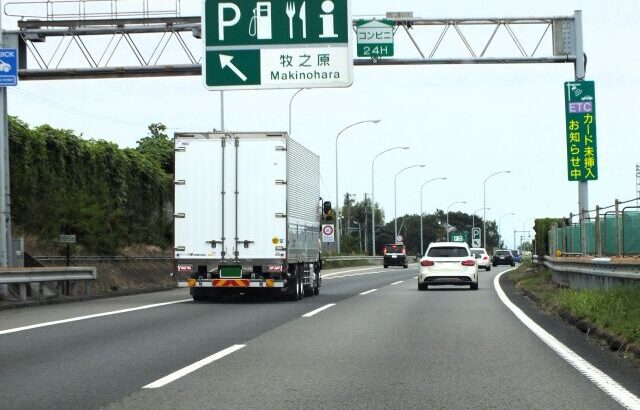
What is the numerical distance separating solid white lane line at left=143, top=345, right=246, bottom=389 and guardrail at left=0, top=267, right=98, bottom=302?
9.83 m

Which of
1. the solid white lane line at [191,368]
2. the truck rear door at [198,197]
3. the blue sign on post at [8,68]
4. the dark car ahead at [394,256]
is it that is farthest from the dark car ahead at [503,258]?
the solid white lane line at [191,368]

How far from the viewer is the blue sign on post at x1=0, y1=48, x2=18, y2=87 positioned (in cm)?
2228

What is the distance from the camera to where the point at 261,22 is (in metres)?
23.2

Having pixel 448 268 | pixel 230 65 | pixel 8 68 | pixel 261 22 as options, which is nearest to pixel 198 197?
pixel 230 65

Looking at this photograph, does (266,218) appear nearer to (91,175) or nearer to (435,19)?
(435,19)

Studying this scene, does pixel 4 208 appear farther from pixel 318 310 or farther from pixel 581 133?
pixel 581 133

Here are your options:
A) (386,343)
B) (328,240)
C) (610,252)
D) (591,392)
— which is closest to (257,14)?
(610,252)

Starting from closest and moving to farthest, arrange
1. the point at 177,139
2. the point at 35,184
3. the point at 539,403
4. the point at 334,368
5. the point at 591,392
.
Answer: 1. the point at 539,403
2. the point at 591,392
3. the point at 334,368
4. the point at 177,139
5. the point at 35,184

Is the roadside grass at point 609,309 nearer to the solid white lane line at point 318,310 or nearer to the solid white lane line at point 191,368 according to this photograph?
the solid white lane line at point 318,310

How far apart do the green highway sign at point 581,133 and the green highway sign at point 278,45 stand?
785 cm

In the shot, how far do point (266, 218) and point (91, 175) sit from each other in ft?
52.7

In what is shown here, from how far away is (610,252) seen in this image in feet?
70.1

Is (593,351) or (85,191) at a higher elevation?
(85,191)

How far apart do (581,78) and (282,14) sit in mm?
9348
